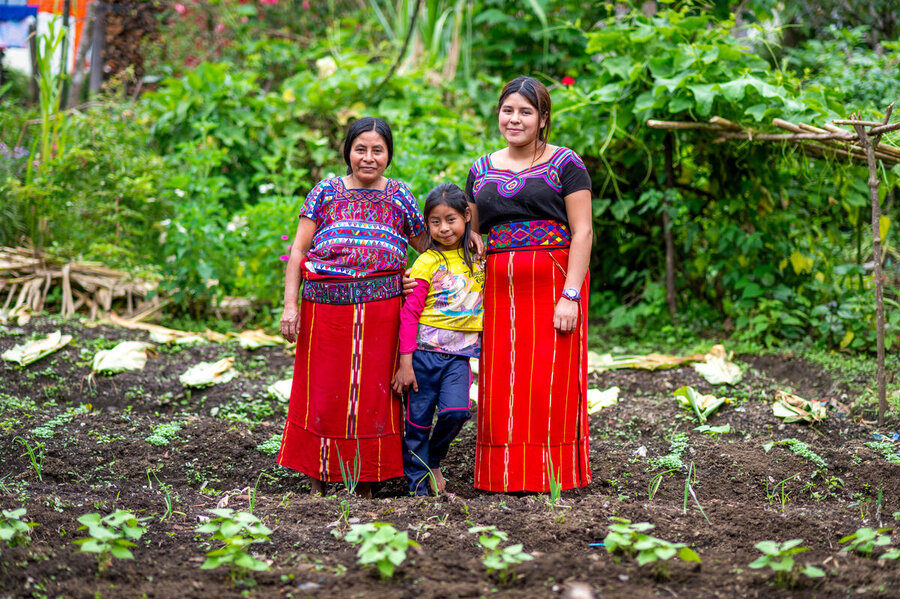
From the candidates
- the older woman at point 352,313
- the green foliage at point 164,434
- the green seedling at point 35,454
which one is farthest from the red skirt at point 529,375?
the green seedling at point 35,454

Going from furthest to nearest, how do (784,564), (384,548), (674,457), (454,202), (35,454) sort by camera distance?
(674,457), (35,454), (454,202), (384,548), (784,564)

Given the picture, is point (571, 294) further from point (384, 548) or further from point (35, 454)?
point (35, 454)

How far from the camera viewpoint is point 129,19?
31.3ft

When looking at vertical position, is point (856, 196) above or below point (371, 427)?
above

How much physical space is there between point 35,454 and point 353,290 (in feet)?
4.94

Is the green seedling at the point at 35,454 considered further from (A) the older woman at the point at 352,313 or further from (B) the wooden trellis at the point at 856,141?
(B) the wooden trellis at the point at 856,141

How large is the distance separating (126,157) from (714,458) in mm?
4755

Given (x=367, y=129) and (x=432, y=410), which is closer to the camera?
(x=367, y=129)

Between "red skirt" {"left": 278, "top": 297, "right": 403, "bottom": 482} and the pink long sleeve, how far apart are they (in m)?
0.09

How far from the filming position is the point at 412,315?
2992mm

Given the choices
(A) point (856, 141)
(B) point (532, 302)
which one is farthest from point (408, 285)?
(A) point (856, 141)

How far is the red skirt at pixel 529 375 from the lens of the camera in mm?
2973

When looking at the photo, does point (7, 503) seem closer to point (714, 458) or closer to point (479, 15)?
point (714, 458)

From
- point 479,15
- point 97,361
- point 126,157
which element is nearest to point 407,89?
point 479,15
